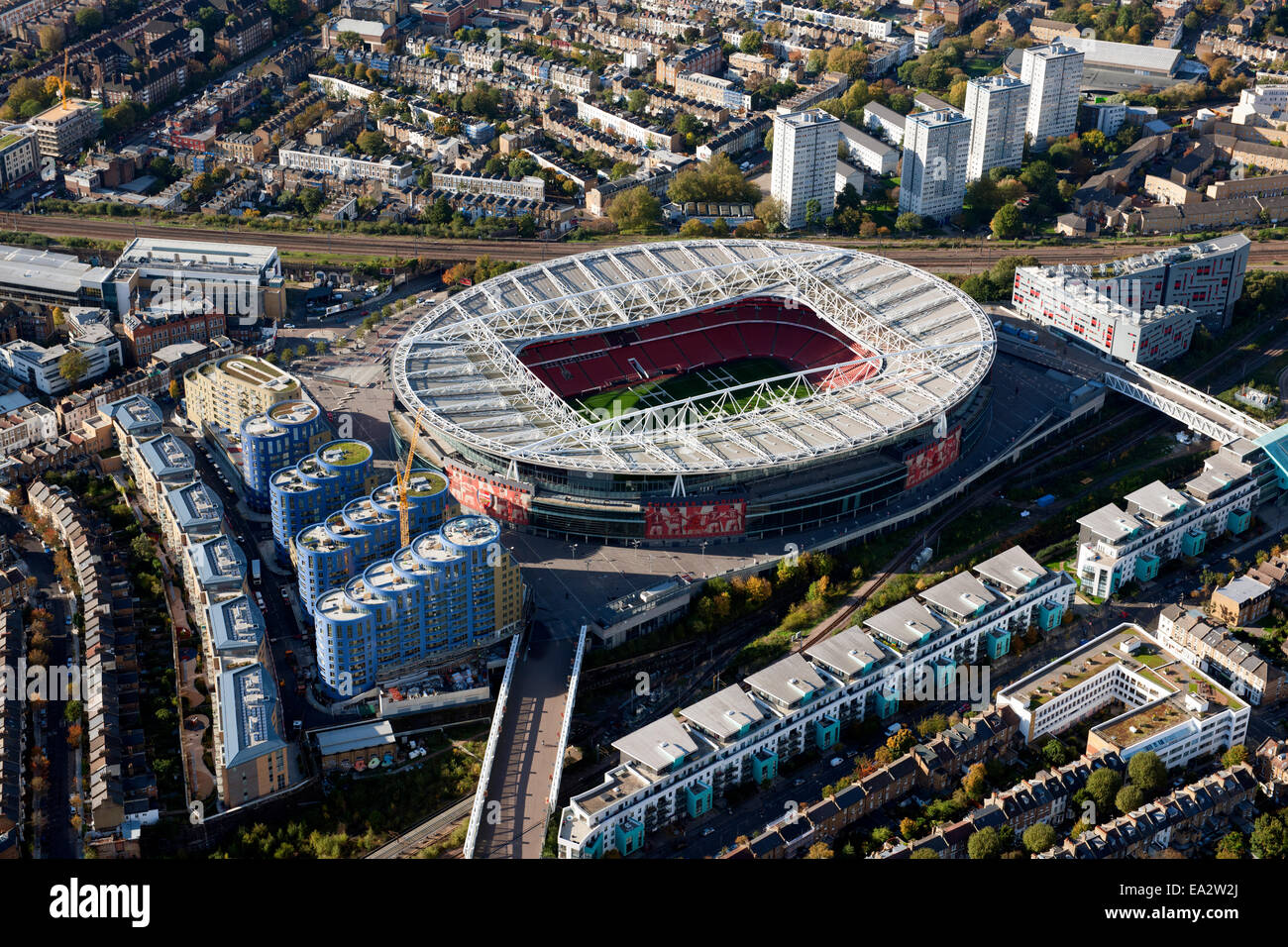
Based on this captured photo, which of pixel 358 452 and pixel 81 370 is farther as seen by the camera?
pixel 81 370

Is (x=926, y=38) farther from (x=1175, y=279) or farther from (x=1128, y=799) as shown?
(x=1128, y=799)

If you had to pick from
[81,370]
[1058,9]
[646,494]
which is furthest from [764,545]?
[1058,9]

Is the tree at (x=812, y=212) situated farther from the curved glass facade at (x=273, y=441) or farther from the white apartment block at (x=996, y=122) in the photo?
the curved glass facade at (x=273, y=441)

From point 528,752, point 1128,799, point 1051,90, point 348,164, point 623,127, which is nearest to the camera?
point 1128,799

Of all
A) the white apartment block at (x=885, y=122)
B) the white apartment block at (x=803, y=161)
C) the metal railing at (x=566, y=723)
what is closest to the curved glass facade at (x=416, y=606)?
the metal railing at (x=566, y=723)

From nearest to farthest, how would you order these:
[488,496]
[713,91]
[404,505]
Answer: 1. [404,505]
2. [488,496]
3. [713,91]

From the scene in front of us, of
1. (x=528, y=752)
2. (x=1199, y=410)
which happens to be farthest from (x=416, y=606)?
(x=1199, y=410)
